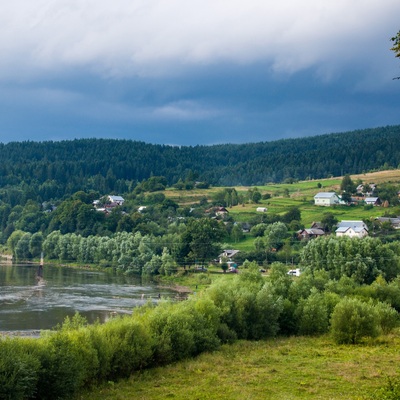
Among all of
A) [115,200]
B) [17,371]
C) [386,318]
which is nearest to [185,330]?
[17,371]

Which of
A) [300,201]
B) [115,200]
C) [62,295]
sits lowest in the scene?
[62,295]

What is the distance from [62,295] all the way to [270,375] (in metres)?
47.7

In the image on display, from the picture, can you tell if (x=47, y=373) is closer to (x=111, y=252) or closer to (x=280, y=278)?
(x=280, y=278)

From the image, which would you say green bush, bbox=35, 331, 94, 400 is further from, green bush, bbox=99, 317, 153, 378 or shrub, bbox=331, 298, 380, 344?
shrub, bbox=331, 298, 380, 344

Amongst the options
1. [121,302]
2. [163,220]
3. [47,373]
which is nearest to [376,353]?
[47,373]

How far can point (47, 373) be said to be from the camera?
99.0 ft

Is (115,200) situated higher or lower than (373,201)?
higher

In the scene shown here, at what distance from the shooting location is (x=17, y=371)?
27609mm

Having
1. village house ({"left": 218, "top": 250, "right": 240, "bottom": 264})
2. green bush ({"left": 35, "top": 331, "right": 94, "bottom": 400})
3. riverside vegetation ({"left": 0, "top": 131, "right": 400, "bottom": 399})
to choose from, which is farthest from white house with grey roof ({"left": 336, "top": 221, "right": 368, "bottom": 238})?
green bush ({"left": 35, "top": 331, "right": 94, "bottom": 400})

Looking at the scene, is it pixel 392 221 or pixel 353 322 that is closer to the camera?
pixel 353 322

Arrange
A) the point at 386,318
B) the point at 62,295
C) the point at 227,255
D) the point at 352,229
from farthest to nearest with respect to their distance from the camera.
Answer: the point at 352,229 → the point at 227,255 → the point at 62,295 → the point at 386,318

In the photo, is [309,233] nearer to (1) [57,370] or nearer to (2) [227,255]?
(2) [227,255]

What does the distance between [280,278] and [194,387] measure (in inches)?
1013

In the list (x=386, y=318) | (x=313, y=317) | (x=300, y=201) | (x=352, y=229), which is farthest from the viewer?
(x=300, y=201)
